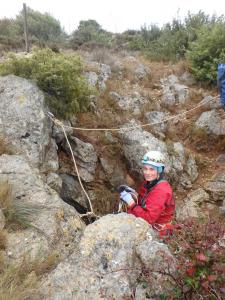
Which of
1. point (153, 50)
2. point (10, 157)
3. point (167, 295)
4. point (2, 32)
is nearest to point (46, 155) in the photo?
point (10, 157)

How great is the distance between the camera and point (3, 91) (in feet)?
21.5

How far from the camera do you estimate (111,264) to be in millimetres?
3562

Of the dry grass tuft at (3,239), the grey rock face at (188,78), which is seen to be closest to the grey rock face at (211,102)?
the grey rock face at (188,78)

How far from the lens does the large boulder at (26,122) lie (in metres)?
5.95

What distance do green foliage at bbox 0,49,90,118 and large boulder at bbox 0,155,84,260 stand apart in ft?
6.89

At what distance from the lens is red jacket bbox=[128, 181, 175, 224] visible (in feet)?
15.7

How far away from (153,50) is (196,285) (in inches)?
455

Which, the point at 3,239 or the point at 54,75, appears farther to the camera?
the point at 54,75

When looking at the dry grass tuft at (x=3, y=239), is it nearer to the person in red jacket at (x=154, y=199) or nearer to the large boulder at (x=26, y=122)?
the person in red jacket at (x=154, y=199)

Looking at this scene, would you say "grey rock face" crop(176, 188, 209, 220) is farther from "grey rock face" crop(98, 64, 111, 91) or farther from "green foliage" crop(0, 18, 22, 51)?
"green foliage" crop(0, 18, 22, 51)

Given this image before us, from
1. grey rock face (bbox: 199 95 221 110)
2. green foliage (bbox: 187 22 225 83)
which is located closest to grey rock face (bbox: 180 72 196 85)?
green foliage (bbox: 187 22 225 83)

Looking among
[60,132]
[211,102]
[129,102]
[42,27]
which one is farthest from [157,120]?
[42,27]

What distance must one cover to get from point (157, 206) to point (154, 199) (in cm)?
11

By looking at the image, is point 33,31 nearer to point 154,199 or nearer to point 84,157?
point 84,157
